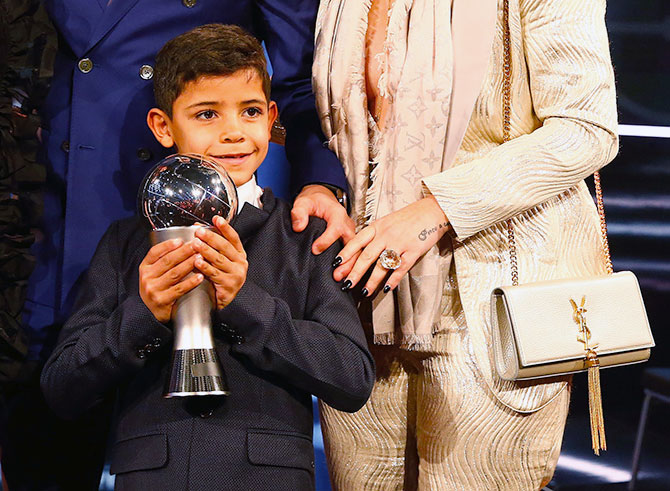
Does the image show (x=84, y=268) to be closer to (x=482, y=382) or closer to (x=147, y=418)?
(x=147, y=418)

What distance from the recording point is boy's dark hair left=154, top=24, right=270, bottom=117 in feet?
5.01

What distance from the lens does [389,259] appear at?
1553mm

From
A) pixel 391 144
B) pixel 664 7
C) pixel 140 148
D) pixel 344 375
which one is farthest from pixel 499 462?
pixel 664 7

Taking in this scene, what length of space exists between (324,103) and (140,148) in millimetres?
402

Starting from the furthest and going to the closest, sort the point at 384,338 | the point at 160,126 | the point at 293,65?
the point at 293,65
the point at 384,338
the point at 160,126

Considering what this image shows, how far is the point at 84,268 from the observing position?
65.0 inches

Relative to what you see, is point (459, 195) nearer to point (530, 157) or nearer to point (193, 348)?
point (530, 157)

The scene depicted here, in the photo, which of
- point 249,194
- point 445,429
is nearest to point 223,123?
point 249,194

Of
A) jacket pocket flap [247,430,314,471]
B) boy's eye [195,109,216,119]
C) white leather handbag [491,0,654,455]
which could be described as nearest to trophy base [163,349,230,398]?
jacket pocket flap [247,430,314,471]

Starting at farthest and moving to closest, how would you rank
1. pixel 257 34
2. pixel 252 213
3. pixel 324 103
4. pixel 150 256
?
pixel 257 34 → pixel 324 103 → pixel 252 213 → pixel 150 256

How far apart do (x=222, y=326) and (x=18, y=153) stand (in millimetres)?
562

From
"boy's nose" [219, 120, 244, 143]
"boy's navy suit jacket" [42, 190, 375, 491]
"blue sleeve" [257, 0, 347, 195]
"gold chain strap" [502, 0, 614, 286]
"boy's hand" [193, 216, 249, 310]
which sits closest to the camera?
"boy's hand" [193, 216, 249, 310]

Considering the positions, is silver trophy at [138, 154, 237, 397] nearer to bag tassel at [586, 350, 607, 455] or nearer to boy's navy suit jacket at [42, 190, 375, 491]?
boy's navy suit jacket at [42, 190, 375, 491]

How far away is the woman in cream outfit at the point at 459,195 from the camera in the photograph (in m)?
1.57
